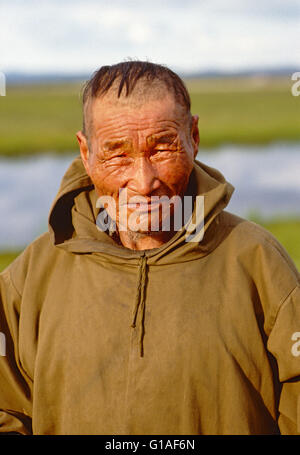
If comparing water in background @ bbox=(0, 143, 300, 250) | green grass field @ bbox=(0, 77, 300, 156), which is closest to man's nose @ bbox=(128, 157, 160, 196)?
water in background @ bbox=(0, 143, 300, 250)

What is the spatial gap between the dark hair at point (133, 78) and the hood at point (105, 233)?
0.34 metres

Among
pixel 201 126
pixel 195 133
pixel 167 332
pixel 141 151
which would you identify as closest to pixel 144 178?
pixel 141 151

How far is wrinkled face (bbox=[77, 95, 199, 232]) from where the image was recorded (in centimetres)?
287

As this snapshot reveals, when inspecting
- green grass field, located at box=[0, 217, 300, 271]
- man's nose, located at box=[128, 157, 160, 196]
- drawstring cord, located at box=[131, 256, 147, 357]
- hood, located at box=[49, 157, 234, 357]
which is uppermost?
man's nose, located at box=[128, 157, 160, 196]

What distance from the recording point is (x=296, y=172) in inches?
930

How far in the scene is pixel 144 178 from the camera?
113 inches

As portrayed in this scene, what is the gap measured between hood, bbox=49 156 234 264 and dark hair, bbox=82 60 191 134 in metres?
0.34

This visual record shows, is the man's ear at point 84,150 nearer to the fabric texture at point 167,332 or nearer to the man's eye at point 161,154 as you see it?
the fabric texture at point 167,332

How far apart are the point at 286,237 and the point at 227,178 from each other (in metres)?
9.77

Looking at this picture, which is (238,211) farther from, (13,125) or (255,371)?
(13,125)

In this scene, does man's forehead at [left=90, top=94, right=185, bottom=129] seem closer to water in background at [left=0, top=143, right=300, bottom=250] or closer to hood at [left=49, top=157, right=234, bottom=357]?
hood at [left=49, top=157, right=234, bottom=357]

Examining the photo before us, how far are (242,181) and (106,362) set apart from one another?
764 inches

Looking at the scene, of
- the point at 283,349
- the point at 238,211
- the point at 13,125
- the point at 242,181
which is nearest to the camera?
the point at 283,349

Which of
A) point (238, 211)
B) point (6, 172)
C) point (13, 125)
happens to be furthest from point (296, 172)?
point (13, 125)
